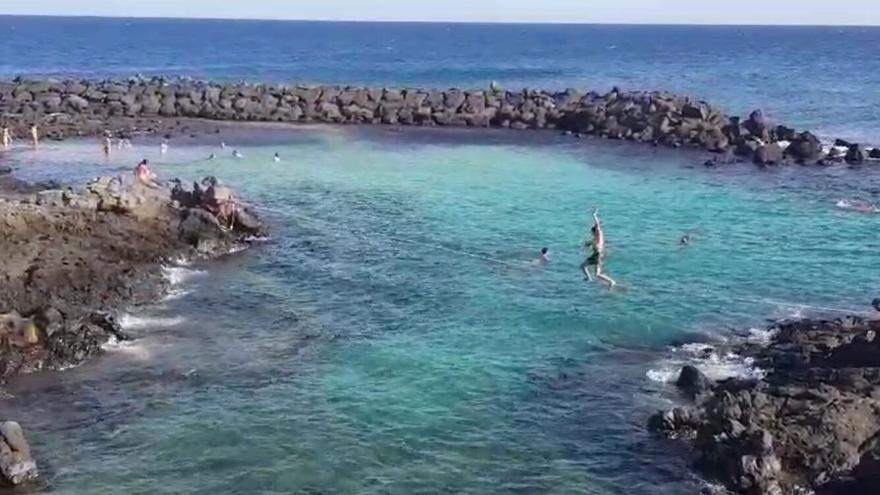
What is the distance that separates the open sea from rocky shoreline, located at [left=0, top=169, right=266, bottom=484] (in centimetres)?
93

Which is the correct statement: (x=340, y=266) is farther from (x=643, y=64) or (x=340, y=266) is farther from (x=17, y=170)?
(x=643, y=64)

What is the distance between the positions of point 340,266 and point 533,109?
4131cm

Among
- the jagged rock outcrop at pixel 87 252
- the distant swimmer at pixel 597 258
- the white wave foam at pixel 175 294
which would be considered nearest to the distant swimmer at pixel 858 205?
the distant swimmer at pixel 597 258

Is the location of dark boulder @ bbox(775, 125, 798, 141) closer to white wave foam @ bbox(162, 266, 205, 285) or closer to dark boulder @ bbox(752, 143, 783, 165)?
dark boulder @ bbox(752, 143, 783, 165)

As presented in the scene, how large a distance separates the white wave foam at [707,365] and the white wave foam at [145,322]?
584 inches

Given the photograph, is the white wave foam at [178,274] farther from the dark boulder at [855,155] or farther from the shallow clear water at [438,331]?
the dark boulder at [855,155]

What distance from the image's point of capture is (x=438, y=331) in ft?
107

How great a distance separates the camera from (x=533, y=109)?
78.1 m

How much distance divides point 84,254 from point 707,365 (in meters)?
21.3

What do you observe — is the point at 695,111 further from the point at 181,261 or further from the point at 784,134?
the point at 181,261

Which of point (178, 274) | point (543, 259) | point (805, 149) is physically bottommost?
point (178, 274)

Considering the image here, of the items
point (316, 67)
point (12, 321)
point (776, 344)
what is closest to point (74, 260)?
point (12, 321)

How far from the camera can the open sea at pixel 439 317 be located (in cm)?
2400

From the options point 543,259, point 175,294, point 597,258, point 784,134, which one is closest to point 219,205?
point 175,294
